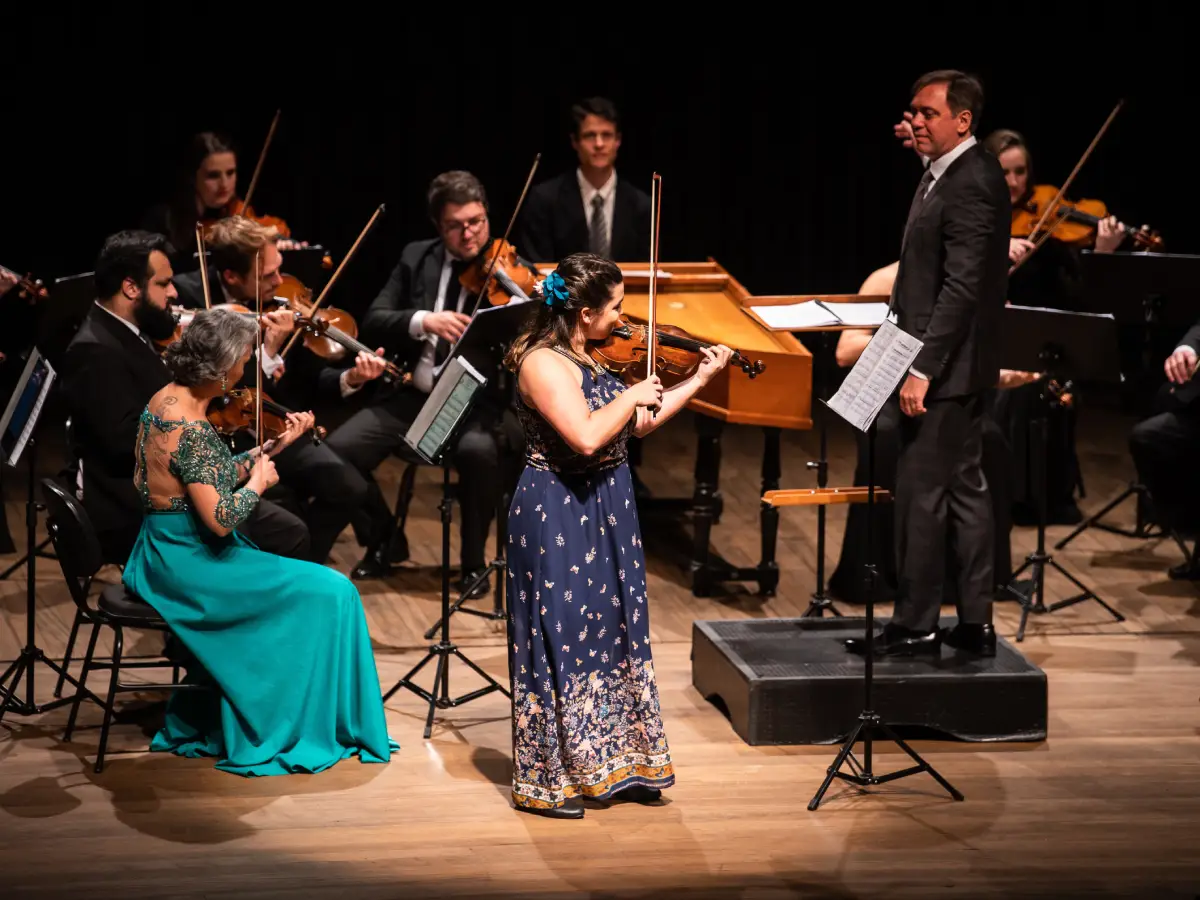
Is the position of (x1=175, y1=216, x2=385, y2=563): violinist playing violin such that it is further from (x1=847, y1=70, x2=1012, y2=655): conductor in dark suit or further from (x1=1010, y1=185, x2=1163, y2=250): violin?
(x1=1010, y1=185, x2=1163, y2=250): violin

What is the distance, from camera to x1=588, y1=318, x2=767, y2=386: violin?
4113 millimetres

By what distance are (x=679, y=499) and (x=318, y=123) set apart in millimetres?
2821

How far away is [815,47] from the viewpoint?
8688 mm

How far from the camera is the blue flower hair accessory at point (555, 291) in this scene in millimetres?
3877

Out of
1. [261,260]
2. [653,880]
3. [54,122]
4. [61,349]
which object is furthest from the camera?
[54,122]

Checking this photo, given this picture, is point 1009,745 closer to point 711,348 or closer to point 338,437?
point 711,348

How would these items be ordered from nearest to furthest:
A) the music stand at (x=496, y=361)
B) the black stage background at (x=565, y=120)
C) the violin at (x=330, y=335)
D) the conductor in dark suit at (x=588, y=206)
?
the music stand at (x=496, y=361) < the violin at (x=330, y=335) < the conductor in dark suit at (x=588, y=206) < the black stage background at (x=565, y=120)

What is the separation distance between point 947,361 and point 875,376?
27.2 inches

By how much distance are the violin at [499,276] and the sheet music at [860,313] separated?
1084 mm

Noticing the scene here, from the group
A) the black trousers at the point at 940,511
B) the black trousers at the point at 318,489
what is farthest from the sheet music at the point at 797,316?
the black trousers at the point at 318,489

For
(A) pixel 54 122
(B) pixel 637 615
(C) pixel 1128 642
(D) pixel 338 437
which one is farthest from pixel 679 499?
(A) pixel 54 122

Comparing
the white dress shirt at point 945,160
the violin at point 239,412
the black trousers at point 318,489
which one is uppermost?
the white dress shirt at point 945,160

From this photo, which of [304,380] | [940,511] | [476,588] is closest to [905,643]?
[940,511]

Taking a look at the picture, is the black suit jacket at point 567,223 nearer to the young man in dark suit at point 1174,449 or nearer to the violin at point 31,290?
the violin at point 31,290
